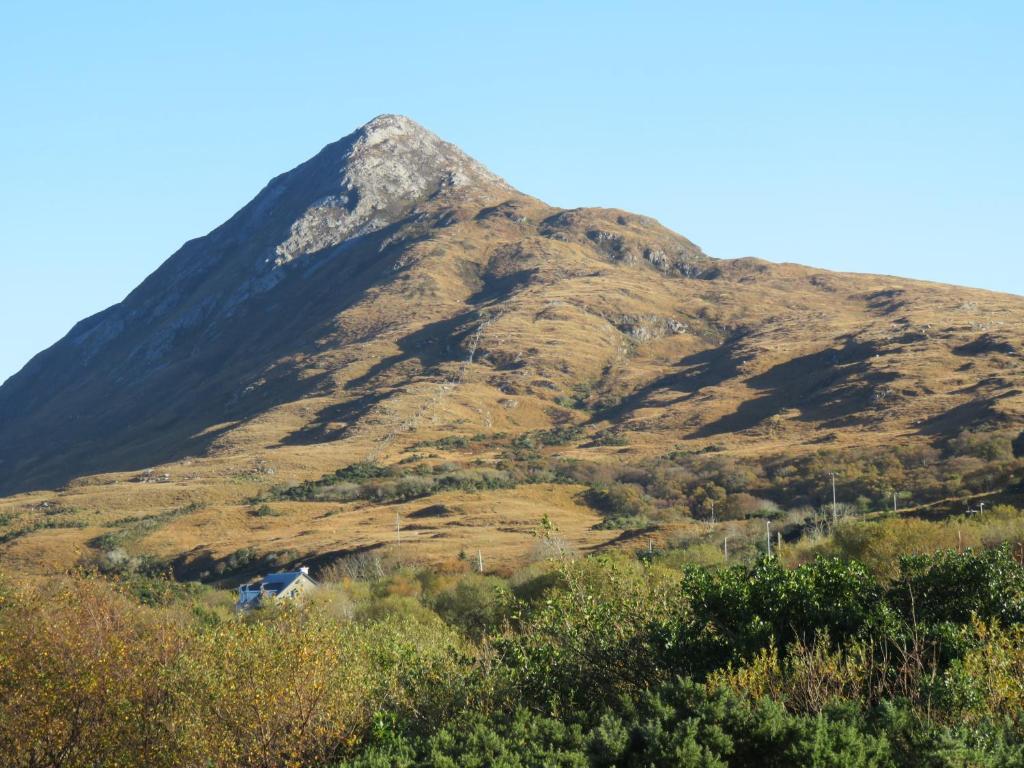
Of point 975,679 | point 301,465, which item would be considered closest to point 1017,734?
point 975,679

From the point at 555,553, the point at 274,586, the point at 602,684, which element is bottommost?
the point at 274,586

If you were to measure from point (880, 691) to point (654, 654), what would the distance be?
4.61 metres

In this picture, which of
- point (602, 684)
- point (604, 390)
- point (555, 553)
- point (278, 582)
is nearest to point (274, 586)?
point (278, 582)

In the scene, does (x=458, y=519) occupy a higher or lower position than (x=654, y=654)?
lower

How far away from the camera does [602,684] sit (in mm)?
19922

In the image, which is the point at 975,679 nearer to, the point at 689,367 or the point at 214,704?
the point at 214,704

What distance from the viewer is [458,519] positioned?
98438mm

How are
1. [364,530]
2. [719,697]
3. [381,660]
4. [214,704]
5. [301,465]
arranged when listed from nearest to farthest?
[719,697] < [214,704] < [381,660] < [364,530] < [301,465]

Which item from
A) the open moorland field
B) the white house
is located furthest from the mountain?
the white house

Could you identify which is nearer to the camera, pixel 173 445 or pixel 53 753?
pixel 53 753

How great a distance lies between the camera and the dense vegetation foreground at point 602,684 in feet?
49.1

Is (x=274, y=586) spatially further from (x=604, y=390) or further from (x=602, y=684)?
(x=604, y=390)

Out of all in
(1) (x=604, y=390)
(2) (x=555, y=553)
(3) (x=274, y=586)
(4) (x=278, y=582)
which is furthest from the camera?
(1) (x=604, y=390)

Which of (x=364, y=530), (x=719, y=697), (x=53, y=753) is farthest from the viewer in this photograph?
(x=364, y=530)
